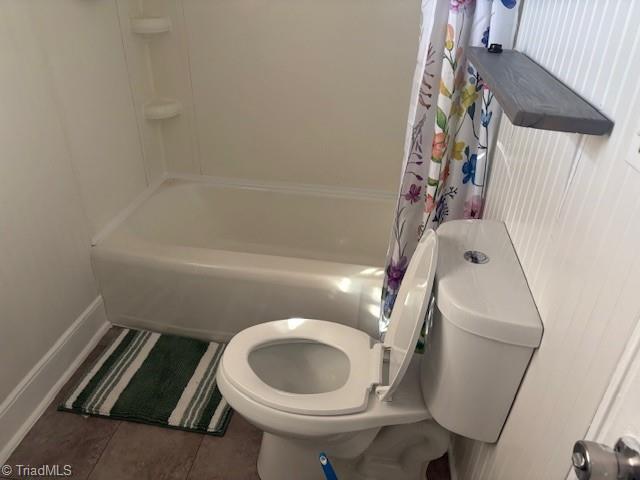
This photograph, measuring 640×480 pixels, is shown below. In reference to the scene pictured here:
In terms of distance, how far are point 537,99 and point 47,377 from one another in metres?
1.73

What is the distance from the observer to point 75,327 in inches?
71.9

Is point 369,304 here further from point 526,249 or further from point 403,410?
point 526,249

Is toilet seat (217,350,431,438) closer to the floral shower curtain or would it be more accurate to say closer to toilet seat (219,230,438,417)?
toilet seat (219,230,438,417)

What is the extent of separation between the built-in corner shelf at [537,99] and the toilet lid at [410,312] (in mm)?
367

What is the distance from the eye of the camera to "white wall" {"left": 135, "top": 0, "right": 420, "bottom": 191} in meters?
2.00

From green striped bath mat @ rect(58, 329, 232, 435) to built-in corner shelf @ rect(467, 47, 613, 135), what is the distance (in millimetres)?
1339

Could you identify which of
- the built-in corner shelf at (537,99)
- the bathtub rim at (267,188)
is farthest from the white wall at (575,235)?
the bathtub rim at (267,188)

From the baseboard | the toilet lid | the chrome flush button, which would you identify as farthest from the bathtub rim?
the chrome flush button

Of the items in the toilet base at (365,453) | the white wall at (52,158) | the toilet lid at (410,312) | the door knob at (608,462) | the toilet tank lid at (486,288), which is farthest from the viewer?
the white wall at (52,158)

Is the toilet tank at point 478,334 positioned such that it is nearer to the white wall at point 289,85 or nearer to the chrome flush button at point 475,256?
the chrome flush button at point 475,256

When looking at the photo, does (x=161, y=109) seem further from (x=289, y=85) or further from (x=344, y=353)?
(x=344, y=353)

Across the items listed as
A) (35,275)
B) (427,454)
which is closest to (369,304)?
(427,454)

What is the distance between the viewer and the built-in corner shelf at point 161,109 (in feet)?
7.16

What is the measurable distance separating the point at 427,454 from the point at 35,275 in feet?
4.48
